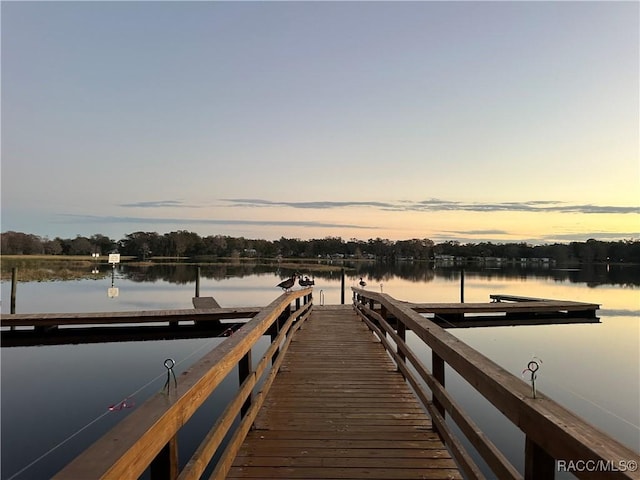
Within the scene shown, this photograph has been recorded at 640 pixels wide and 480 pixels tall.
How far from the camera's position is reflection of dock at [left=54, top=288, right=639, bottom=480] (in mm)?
1335

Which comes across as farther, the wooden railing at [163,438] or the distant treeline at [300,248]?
the distant treeline at [300,248]

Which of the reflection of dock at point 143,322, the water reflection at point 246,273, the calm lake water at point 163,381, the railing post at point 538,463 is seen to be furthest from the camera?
the water reflection at point 246,273

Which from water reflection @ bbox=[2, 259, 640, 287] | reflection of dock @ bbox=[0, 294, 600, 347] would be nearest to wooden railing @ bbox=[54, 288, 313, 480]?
reflection of dock @ bbox=[0, 294, 600, 347]

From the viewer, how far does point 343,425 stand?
3678 millimetres

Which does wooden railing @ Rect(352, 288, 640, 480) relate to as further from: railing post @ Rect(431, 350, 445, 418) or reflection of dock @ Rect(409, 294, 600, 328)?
reflection of dock @ Rect(409, 294, 600, 328)

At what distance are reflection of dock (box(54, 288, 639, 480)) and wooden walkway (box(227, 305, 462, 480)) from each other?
0.03 feet

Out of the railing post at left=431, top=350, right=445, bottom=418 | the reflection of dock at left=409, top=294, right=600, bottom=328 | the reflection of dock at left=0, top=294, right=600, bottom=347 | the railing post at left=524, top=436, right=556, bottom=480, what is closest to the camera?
the railing post at left=524, top=436, right=556, bottom=480

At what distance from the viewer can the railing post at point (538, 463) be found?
1548mm

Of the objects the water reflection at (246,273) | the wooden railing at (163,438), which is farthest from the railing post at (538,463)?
the water reflection at (246,273)

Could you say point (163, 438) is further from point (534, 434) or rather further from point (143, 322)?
point (143, 322)

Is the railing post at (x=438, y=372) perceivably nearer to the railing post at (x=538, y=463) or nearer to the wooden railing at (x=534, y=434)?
the wooden railing at (x=534, y=434)

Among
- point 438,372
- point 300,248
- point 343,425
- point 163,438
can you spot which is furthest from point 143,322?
point 300,248

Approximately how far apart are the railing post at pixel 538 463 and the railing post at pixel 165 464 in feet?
4.24

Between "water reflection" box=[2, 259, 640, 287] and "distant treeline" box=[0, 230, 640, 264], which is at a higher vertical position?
"distant treeline" box=[0, 230, 640, 264]
